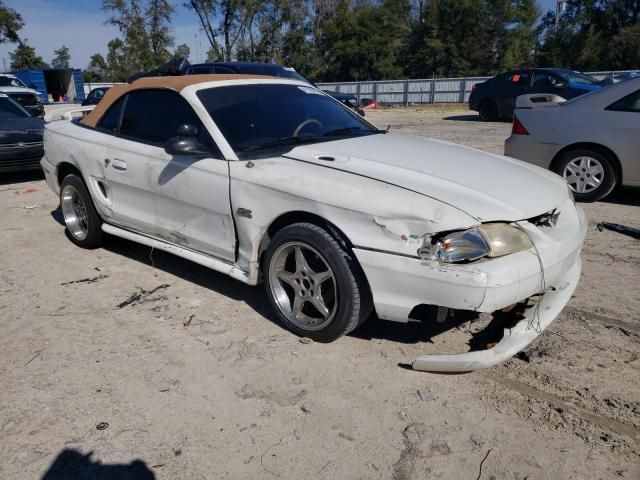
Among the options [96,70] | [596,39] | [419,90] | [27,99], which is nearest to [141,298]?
[27,99]

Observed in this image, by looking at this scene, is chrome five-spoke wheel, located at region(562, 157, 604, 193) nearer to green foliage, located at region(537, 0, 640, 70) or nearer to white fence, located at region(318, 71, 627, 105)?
white fence, located at region(318, 71, 627, 105)

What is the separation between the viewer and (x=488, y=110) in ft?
52.6

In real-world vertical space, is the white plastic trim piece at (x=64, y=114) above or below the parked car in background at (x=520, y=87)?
below

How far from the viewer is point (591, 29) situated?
38312 mm

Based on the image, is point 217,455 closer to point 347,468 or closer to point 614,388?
point 347,468

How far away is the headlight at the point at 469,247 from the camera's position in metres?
2.61

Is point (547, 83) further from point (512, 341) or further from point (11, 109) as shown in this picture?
point (512, 341)

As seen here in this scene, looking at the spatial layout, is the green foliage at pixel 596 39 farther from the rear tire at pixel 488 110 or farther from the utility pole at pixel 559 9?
the rear tire at pixel 488 110

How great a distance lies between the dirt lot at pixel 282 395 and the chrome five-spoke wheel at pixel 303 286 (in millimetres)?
176

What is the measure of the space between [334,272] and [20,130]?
24.9 ft

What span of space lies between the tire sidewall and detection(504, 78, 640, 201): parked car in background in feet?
13.6

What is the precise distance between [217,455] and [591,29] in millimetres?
44062

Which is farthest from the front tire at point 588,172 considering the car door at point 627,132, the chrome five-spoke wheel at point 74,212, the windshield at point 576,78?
the windshield at point 576,78

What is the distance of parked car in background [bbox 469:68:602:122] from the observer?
1372 cm
